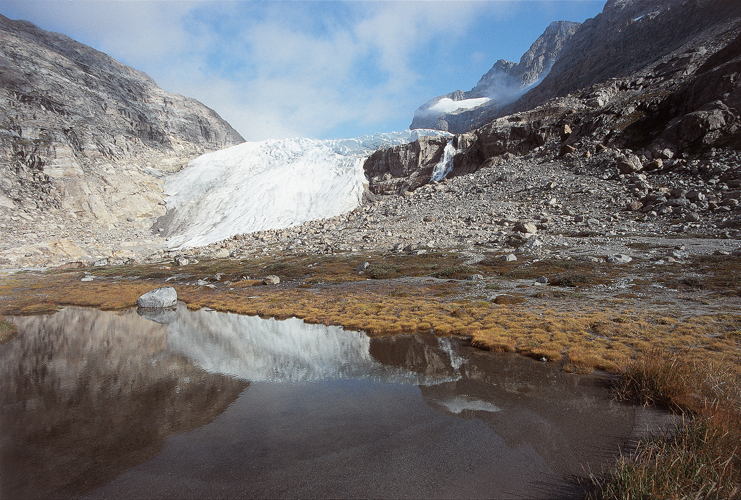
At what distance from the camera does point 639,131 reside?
53.0 m

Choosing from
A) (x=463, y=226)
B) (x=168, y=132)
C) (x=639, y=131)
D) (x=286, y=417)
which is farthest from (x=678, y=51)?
(x=168, y=132)

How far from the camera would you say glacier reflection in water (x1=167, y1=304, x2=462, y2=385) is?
10570 mm

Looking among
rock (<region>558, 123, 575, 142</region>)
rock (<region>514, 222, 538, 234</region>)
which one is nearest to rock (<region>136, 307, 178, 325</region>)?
rock (<region>514, 222, 538, 234</region>)

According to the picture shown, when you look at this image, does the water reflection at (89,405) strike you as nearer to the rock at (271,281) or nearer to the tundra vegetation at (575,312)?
the tundra vegetation at (575,312)

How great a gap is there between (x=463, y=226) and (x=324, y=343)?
35860 millimetres

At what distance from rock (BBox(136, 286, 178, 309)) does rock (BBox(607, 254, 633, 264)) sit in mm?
34137

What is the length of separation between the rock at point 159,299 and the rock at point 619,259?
34137 mm

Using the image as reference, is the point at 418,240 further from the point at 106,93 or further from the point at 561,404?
the point at 106,93

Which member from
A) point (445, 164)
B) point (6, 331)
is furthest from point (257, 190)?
point (6, 331)

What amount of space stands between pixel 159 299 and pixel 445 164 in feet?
230

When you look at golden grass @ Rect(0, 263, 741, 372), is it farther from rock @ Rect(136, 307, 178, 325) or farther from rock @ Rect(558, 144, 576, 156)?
rock @ Rect(558, 144, 576, 156)

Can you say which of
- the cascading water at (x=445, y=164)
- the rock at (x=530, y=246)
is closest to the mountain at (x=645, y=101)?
the cascading water at (x=445, y=164)

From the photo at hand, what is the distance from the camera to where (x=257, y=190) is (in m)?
88.4

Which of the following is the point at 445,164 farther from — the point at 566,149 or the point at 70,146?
the point at 70,146
